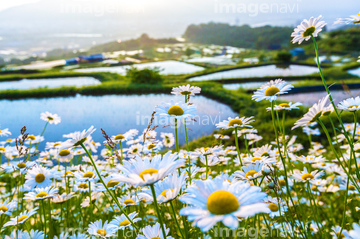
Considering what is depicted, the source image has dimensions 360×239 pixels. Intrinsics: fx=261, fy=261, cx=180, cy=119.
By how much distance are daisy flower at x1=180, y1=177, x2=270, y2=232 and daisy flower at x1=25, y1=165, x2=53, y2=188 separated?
101cm

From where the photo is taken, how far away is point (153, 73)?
12719 mm

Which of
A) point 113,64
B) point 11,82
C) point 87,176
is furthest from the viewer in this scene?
point 113,64

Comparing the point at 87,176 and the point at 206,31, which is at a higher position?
the point at 206,31

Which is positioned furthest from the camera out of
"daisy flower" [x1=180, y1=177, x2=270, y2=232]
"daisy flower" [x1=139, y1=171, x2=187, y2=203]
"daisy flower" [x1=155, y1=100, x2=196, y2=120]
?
"daisy flower" [x1=155, y1=100, x2=196, y2=120]

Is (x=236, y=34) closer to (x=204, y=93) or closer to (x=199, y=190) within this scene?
(x=204, y=93)

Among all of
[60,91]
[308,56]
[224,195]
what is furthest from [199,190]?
[308,56]

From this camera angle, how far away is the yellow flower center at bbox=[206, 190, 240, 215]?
439 millimetres

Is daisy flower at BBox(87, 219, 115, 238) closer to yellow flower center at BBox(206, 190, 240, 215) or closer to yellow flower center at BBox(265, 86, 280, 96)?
yellow flower center at BBox(206, 190, 240, 215)

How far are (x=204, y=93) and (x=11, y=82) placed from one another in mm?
11713

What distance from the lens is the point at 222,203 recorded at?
0.45m

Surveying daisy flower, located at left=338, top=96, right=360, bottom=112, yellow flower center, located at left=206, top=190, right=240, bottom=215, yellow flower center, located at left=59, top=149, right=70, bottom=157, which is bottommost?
yellow flower center, located at left=59, top=149, right=70, bottom=157

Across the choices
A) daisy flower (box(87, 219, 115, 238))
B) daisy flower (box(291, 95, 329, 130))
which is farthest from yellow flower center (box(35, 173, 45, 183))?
daisy flower (box(291, 95, 329, 130))

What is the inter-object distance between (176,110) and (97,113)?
25.0 ft

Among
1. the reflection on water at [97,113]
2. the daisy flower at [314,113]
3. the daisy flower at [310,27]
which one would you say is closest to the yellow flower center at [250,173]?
the daisy flower at [314,113]
